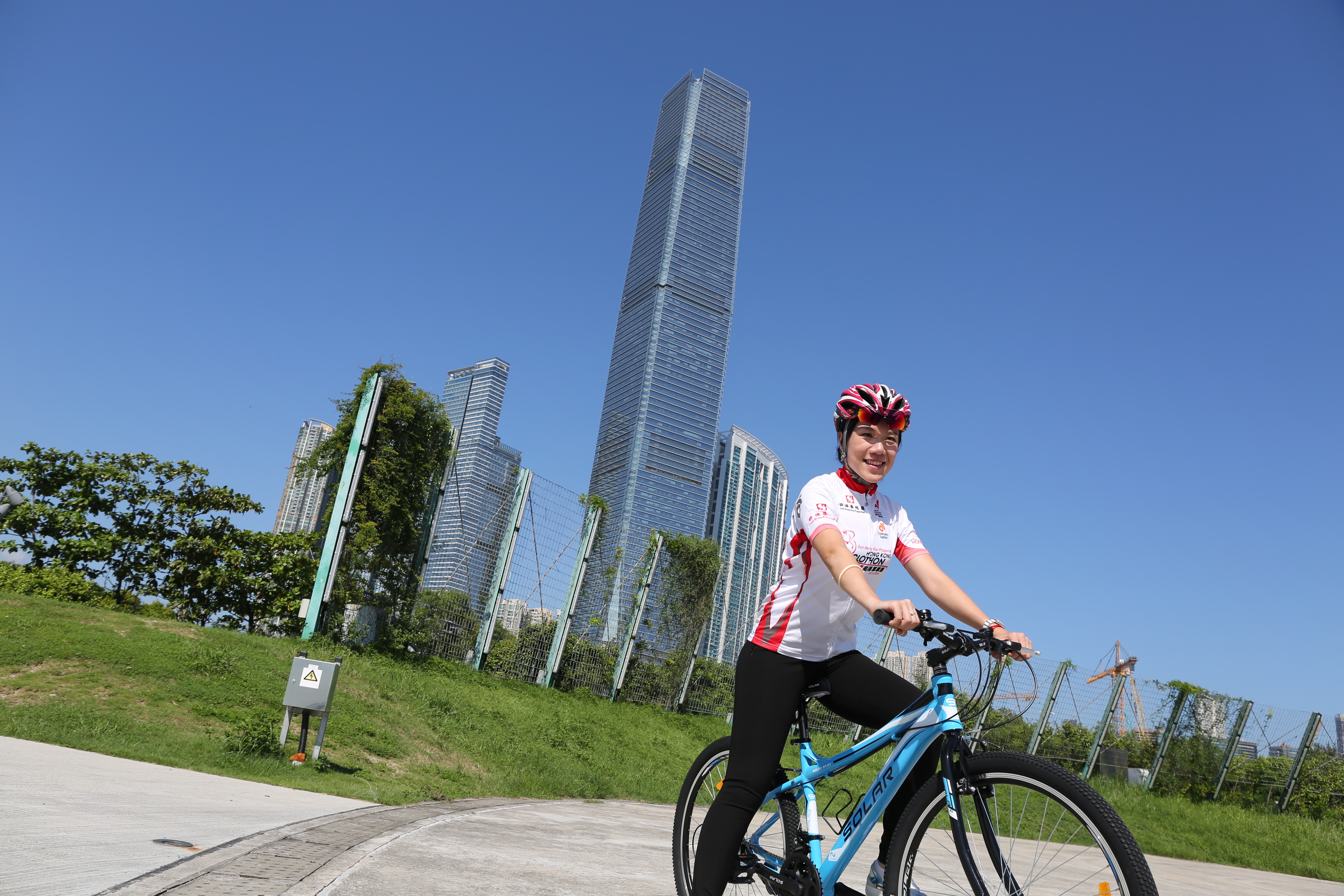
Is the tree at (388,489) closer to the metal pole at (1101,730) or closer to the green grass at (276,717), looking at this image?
the green grass at (276,717)

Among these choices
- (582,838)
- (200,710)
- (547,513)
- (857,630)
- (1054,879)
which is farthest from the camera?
(547,513)

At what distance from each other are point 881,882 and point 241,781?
4461 mm

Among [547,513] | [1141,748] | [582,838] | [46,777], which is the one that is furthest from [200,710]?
[1141,748]

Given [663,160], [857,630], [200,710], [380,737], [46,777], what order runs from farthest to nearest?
[663,160], [380,737], [200,710], [46,777], [857,630]

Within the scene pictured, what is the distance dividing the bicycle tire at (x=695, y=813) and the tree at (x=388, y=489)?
732 centimetres

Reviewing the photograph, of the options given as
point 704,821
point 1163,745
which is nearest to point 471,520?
point 704,821

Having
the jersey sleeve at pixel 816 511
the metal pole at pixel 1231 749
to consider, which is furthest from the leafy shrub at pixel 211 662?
the metal pole at pixel 1231 749

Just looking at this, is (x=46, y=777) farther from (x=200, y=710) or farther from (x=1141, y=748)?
(x=1141, y=748)

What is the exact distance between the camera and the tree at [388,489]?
972cm

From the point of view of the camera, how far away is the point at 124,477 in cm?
1058

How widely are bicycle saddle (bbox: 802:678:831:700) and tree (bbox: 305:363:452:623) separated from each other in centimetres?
792

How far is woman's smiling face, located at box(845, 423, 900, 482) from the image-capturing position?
112 inches

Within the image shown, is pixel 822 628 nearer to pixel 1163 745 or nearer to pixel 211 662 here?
pixel 211 662

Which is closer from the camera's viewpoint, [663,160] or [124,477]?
[124,477]
